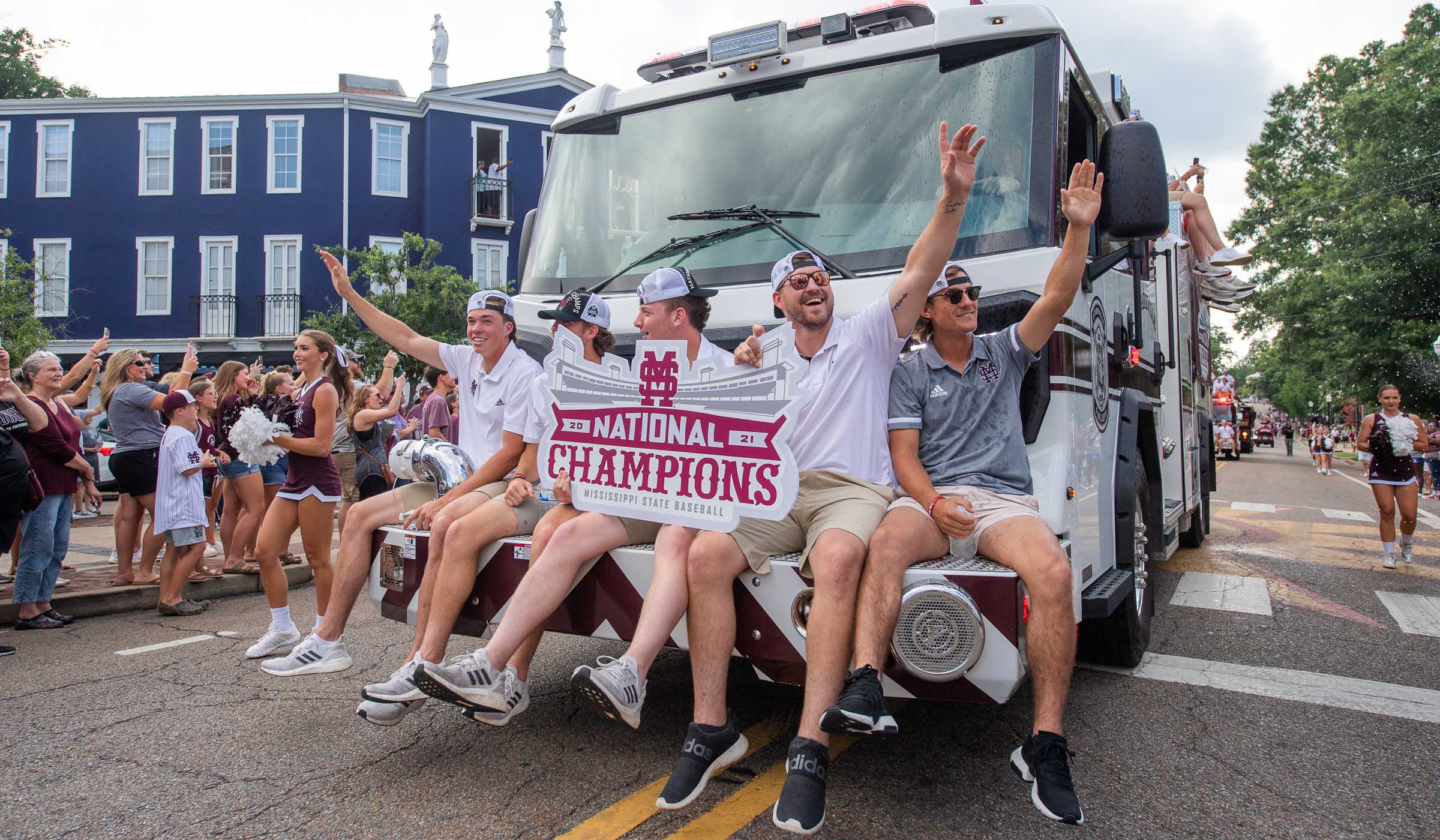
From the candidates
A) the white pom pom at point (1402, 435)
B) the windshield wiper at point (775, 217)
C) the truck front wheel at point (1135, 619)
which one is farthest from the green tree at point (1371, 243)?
the windshield wiper at point (775, 217)

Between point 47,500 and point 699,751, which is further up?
point 47,500

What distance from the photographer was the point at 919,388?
3480 mm

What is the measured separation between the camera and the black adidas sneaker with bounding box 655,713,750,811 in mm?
2877

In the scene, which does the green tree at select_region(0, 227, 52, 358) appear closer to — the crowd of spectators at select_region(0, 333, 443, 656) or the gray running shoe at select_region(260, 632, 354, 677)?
the crowd of spectators at select_region(0, 333, 443, 656)

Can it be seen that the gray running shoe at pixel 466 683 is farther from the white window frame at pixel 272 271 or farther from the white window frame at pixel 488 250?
the white window frame at pixel 272 271

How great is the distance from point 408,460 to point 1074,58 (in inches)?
130

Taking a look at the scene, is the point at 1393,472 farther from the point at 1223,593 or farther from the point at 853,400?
the point at 853,400

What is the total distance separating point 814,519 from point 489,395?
5.88 ft

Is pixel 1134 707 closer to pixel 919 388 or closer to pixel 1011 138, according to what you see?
pixel 919 388

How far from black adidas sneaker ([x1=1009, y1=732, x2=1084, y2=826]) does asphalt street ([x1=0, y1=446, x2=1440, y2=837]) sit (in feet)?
0.70

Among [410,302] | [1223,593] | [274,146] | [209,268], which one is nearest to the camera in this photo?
[1223,593]

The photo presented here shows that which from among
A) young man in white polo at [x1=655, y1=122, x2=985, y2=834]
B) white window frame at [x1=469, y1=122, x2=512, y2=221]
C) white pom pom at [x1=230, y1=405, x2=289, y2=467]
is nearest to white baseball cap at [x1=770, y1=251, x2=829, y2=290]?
young man in white polo at [x1=655, y1=122, x2=985, y2=834]

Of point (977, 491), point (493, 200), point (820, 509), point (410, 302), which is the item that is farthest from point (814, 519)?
point (493, 200)

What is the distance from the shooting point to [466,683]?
316 cm
